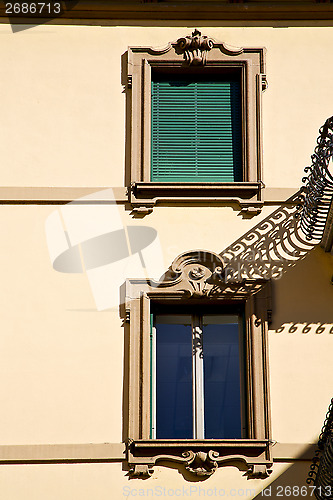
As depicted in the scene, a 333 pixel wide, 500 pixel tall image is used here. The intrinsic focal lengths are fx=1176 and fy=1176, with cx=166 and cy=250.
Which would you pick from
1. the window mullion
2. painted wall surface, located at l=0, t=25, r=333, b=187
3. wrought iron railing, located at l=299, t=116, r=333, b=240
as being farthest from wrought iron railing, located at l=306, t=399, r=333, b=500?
painted wall surface, located at l=0, t=25, r=333, b=187

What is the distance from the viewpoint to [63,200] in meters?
13.3

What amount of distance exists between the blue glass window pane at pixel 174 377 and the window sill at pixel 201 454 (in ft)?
1.01

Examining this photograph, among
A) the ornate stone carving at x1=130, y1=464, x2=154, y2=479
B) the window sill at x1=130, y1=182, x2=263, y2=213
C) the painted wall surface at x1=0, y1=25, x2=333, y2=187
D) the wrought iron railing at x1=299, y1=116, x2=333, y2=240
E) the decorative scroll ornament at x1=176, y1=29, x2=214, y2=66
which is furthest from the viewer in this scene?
the decorative scroll ornament at x1=176, y1=29, x2=214, y2=66

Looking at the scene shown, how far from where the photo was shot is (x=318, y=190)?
12.4 m

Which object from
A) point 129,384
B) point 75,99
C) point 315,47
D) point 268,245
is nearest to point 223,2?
point 315,47

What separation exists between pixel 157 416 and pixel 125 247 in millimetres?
1954

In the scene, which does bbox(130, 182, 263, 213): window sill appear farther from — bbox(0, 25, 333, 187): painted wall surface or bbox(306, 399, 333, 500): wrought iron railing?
bbox(306, 399, 333, 500): wrought iron railing

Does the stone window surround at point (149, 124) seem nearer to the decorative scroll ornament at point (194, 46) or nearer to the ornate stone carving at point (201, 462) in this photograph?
the decorative scroll ornament at point (194, 46)

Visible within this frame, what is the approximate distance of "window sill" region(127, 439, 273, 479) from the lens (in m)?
11.8

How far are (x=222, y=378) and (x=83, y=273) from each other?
191 centimetres

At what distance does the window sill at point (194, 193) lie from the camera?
43.5 feet

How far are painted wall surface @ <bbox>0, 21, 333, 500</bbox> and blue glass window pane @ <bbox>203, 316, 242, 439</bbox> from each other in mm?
431

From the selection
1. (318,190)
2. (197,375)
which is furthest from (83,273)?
(318,190)

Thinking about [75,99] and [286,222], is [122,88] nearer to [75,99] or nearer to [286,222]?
[75,99]
